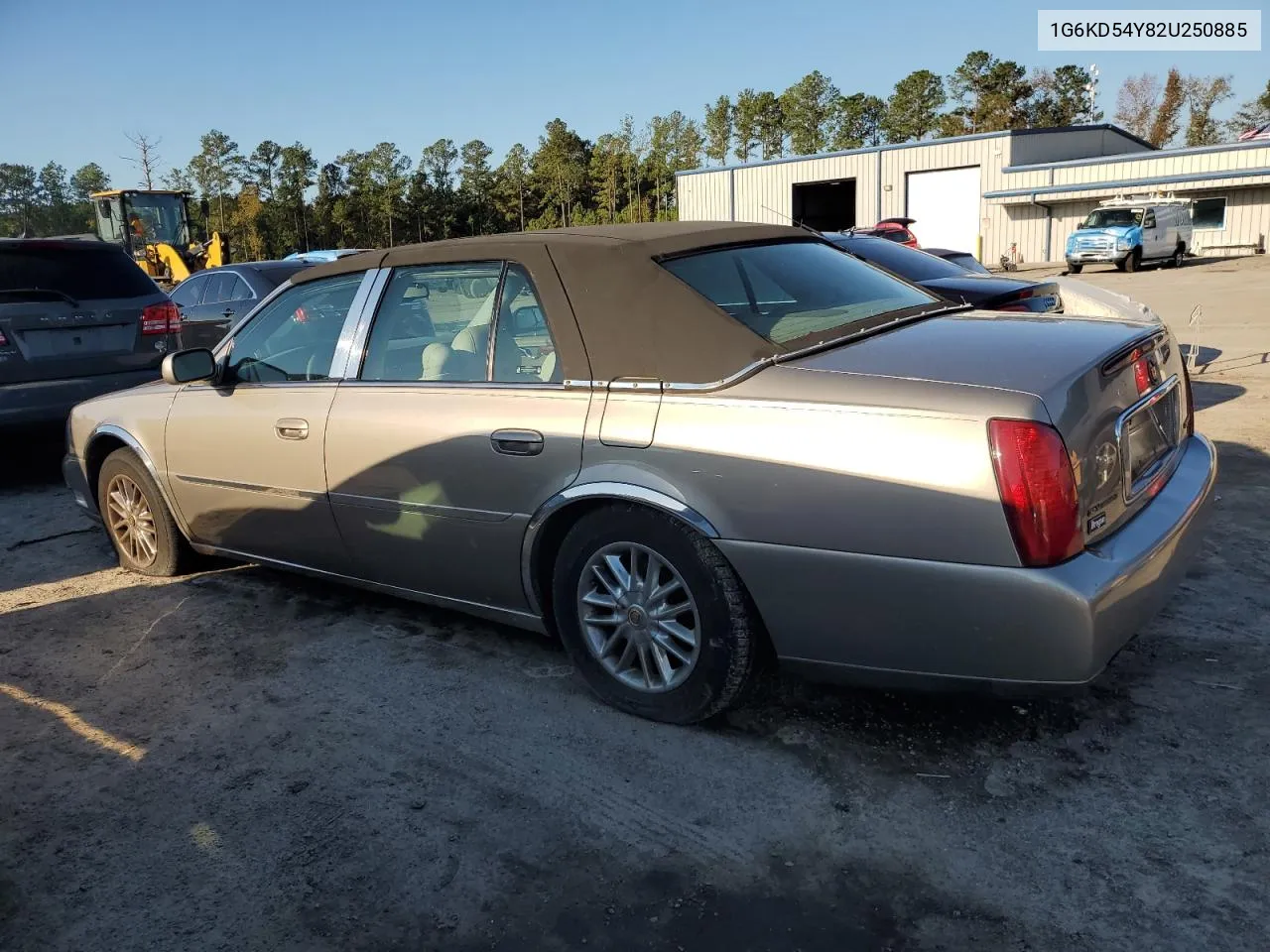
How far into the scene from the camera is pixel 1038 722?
123 inches

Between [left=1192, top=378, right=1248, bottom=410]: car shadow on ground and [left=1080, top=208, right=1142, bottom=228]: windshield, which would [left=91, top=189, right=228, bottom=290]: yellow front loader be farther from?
[left=1080, top=208, right=1142, bottom=228]: windshield

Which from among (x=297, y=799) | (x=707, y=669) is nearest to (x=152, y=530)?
(x=297, y=799)

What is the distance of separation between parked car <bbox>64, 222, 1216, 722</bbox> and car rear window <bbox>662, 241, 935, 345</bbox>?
0.05ft

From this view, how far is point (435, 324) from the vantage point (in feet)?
12.7

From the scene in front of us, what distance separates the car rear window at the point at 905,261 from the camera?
7902 mm

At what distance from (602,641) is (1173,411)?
2090 millimetres

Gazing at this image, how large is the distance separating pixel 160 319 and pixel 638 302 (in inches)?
228

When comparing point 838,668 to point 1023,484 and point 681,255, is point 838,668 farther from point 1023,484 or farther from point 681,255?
point 681,255

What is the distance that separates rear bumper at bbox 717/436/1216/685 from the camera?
8.25ft

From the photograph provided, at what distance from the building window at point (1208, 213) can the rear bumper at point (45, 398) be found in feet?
124

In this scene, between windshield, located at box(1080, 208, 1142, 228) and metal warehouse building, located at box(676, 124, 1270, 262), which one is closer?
windshield, located at box(1080, 208, 1142, 228)

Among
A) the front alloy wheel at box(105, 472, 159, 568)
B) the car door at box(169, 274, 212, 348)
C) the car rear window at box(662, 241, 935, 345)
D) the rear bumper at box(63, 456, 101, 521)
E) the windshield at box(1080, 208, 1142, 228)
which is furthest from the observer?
the windshield at box(1080, 208, 1142, 228)

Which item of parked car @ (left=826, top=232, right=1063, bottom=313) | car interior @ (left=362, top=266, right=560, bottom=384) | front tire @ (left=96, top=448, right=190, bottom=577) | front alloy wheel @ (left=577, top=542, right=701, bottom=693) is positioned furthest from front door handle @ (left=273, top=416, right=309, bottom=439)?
parked car @ (left=826, top=232, right=1063, bottom=313)

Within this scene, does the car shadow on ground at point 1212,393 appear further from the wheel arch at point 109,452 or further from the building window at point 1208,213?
the building window at point 1208,213
